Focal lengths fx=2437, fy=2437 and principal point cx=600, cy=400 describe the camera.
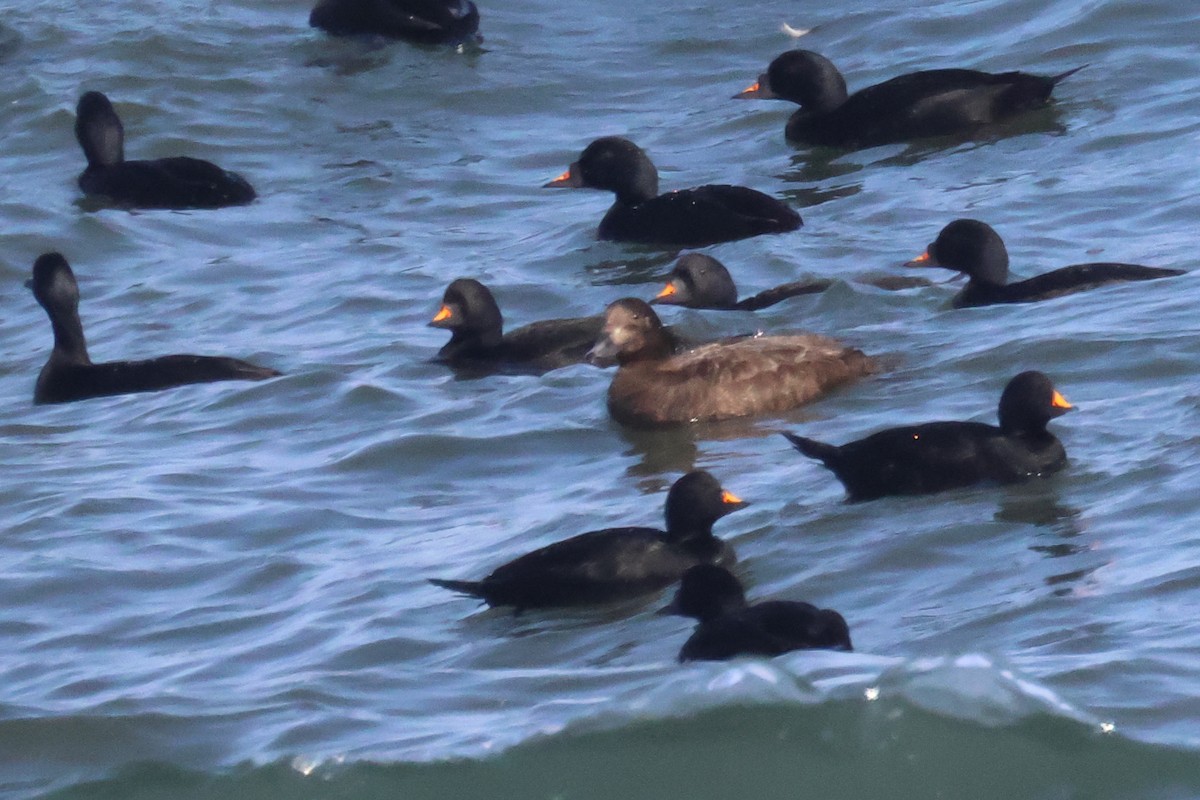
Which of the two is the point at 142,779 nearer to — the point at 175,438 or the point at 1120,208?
the point at 175,438

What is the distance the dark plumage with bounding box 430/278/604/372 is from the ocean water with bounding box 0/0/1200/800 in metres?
0.15

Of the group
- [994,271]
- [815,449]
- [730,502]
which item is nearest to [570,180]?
[994,271]

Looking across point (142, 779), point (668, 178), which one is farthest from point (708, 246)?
point (142, 779)

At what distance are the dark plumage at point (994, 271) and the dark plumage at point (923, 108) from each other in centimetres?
304

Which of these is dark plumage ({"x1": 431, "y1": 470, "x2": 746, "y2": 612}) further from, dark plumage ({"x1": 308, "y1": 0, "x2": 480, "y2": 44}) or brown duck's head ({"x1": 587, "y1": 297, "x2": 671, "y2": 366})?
dark plumage ({"x1": 308, "y1": 0, "x2": 480, "y2": 44})

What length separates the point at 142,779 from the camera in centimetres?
617

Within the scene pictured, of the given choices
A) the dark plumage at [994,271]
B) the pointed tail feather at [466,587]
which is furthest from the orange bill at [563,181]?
the pointed tail feather at [466,587]

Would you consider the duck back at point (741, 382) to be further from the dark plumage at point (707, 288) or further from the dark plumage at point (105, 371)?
the dark plumage at point (105, 371)

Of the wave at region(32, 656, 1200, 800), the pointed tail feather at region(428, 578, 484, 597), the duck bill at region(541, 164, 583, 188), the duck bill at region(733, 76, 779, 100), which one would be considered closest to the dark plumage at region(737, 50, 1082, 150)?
the duck bill at region(733, 76, 779, 100)

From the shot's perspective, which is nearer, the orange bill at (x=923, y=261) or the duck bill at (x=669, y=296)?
the orange bill at (x=923, y=261)

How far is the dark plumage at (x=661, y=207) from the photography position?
12766 millimetres

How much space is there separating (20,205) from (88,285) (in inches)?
72.7

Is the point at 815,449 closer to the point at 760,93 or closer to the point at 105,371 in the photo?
the point at 105,371

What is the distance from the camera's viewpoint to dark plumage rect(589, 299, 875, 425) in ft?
32.3
